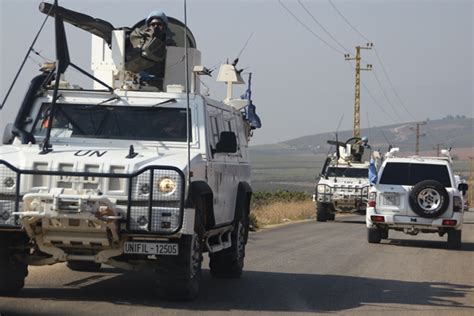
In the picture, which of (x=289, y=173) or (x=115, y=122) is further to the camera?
(x=289, y=173)

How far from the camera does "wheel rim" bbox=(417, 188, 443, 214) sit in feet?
66.4

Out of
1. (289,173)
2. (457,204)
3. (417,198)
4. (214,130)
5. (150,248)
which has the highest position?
(289,173)

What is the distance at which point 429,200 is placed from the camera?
2033cm

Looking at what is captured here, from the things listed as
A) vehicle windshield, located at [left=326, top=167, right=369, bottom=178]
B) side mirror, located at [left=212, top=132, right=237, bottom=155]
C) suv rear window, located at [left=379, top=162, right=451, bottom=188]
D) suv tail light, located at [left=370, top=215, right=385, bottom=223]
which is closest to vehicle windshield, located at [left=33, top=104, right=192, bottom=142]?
side mirror, located at [left=212, top=132, right=237, bottom=155]

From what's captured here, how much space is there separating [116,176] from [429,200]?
478 inches

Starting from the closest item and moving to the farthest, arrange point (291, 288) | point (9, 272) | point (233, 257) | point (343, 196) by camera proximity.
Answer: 1. point (9, 272)
2. point (291, 288)
3. point (233, 257)
4. point (343, 196)

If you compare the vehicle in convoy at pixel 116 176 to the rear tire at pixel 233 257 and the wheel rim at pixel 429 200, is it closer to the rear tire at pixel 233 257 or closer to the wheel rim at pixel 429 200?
the rear tire at pixel 233 257

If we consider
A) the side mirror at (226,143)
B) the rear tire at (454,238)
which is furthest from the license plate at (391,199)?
the side mirror at (226,143)

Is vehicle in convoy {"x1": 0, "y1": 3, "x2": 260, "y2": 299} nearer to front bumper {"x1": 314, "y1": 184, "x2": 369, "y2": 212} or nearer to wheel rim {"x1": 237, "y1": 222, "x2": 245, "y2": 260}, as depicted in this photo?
wheel rim {"x1": 237, "y1": 222, "x2": 245, "y2": 260}

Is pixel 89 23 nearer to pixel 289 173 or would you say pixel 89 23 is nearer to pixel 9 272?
pixel 9 272

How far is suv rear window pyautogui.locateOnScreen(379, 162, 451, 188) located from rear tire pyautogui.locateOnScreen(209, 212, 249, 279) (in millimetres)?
8327

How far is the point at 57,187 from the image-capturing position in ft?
31.1

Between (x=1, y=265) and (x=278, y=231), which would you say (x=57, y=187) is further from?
(x=278, y=231)

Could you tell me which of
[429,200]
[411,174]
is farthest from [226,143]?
[411,174]
